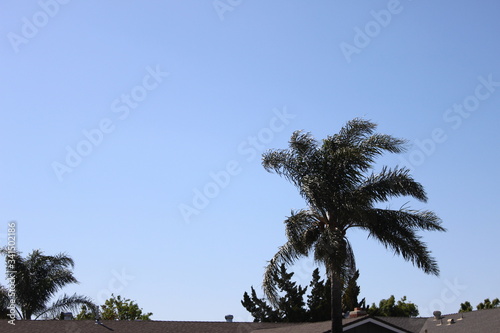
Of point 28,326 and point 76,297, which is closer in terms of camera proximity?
point 28,326

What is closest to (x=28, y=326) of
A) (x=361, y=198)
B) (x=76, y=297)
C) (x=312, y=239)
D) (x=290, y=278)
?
(x=76, y=297)

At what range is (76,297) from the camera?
38.3 meters

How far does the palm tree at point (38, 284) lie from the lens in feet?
125

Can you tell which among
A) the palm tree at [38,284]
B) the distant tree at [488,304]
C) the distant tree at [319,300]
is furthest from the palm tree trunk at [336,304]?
the distant tree at [488,304]

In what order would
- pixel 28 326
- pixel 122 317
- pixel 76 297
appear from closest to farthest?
pixel 28 326
pixel 76 297
pixel 122 317

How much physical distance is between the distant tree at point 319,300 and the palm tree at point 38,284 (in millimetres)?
20717

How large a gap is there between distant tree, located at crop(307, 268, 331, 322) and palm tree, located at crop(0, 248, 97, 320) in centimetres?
2072

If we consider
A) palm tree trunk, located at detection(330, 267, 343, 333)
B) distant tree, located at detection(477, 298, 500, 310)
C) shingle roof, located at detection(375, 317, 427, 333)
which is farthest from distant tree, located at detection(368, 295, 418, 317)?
palm tree trunk, located at detection(330, 267, 343, 333)

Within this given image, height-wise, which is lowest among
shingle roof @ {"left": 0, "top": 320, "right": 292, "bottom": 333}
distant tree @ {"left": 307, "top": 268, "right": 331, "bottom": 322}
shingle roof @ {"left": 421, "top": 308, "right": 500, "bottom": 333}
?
A: shingle roof @ {"left": 421, "top": 308, "right": 500, "bottom": 333}

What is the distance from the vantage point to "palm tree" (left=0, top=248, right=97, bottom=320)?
38.1m

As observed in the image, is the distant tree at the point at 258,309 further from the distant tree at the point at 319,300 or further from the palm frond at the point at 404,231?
the palm frond at the point at 404,231

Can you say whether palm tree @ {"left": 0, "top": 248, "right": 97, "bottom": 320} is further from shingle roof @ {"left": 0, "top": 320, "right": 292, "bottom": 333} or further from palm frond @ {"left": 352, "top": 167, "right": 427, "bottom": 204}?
palm frond @ {"left": 352, "top": 167, "right": 427, "bottom": 204}

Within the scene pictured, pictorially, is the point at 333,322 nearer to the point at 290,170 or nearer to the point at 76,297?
the point at 290,170

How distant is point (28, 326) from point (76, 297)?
7.57 m
